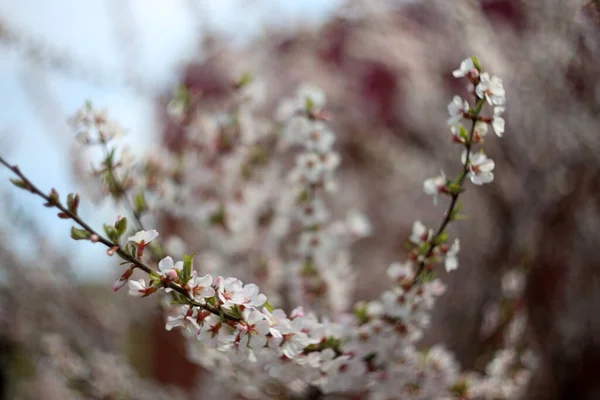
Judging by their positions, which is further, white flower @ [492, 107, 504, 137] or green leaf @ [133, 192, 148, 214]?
green leaf @ [133, 192, 148, 214]

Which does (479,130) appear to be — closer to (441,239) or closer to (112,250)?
(441,239)

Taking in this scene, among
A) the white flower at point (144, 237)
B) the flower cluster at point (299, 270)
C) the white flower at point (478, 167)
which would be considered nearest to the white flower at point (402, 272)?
the flower cluster at point (299, 270)

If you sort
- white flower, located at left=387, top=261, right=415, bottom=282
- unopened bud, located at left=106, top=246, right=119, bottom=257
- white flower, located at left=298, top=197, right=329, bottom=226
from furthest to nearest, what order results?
white flower, located at left=298, top=197, right=329, bottom=226
white flower, located at left=387, top=261, right=415, bottom=282
unopened bud, located at left=106, top=246, right=119, bottom=257

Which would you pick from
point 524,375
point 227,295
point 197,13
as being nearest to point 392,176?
point 197,13

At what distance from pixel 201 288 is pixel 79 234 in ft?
0.28

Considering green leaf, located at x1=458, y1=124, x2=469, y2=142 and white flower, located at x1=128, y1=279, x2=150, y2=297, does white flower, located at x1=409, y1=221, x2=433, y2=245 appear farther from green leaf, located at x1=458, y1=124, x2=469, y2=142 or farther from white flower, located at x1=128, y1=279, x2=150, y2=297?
white flower, located at x1=128, y1=279, x2=150, y2=297

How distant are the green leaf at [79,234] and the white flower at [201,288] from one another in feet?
0.25

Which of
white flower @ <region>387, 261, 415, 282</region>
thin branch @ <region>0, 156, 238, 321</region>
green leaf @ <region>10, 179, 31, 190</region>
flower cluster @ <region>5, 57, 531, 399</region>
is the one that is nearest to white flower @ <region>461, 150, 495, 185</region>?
flower cluster @ <region>5, 57, 531, 399</region>

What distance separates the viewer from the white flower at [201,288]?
0.34 m

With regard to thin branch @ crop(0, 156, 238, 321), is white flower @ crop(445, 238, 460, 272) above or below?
above

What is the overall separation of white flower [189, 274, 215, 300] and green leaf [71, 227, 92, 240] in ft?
0.25

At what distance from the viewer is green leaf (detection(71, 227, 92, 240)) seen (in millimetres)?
345

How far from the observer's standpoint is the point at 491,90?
14.4 inches

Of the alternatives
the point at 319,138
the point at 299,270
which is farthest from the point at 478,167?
the point at 299,270
